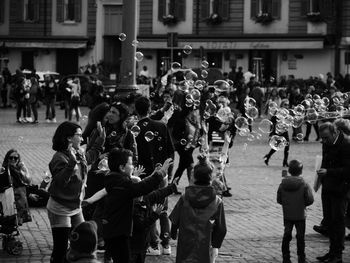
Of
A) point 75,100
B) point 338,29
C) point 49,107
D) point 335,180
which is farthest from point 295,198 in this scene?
point 338,29

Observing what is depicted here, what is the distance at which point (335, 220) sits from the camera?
36.0 ft

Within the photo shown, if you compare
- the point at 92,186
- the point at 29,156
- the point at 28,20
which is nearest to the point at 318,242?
the point at 92,186

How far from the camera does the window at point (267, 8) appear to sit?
161 ft

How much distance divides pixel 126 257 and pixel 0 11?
47256 mm

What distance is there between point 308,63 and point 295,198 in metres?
38.0

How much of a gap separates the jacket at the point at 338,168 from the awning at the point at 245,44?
3652 centimetres

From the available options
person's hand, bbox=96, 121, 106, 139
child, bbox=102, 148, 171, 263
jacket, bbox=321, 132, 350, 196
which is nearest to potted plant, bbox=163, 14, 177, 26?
jacket, bbox=321, 132, 350, 196

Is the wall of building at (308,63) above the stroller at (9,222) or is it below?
above

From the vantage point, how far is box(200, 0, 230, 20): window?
50125mm

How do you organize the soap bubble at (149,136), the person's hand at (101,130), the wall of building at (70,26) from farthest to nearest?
1. the wall of building at (70,26)
2. the soap bubble at (149,136)
3. the person's hand at (101,130)

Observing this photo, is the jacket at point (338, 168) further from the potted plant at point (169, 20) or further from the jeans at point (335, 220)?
the potted plant at point (169, 20)

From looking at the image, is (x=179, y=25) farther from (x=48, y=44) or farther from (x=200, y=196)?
(x=200, y=196)

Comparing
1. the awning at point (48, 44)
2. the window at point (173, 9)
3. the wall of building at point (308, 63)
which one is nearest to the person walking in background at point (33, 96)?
the wall of building at point (308, 63)

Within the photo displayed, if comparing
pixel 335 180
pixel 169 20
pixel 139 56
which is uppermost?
pixel 169 20
